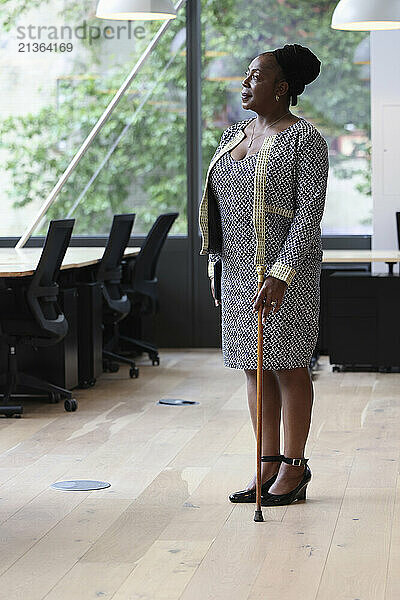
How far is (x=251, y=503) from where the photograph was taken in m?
4.02

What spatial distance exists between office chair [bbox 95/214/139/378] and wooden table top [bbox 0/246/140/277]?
0.10 metres

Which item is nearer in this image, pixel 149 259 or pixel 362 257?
pixel 362 257

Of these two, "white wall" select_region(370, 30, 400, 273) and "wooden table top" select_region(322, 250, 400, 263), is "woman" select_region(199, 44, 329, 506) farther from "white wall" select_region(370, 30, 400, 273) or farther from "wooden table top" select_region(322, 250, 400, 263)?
"white wall" select_region(370, 30, 400, 273)

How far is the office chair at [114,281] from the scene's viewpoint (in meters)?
7.07

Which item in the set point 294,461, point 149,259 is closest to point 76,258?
point 149,259

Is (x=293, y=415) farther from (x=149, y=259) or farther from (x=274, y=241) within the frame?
(x=149, y=259)

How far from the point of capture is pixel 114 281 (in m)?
7.28

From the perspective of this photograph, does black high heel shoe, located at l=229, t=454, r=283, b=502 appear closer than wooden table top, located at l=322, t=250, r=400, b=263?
Yes

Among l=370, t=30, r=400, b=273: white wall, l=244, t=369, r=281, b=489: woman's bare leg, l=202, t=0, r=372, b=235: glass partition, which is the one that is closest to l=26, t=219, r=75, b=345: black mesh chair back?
l=244, t=369, r=281, b=489: woman's bare leg

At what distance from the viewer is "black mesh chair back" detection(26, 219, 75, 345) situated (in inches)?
230

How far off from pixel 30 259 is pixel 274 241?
3214 mm

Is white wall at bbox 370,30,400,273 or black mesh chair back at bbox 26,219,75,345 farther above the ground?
white wall at bbox 370,30,400,273

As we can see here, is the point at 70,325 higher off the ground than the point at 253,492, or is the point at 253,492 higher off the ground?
the point at 70,325

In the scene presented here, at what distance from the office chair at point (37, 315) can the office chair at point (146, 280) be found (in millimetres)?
1531
